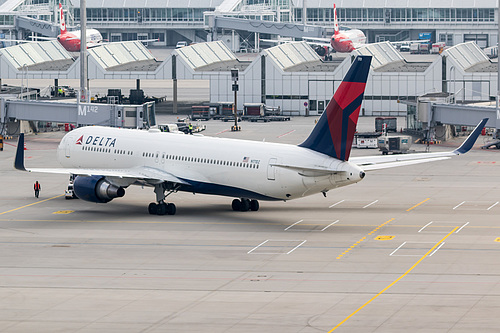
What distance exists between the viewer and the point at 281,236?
187 feet

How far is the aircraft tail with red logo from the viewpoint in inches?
2254

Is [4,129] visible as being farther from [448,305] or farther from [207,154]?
[448,305]

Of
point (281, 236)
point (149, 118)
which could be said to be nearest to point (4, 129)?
point (149, 118)

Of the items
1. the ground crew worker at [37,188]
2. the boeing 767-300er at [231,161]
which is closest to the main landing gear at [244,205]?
the boeing 767-300er at [231,161]

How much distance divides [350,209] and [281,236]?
11.4 metres

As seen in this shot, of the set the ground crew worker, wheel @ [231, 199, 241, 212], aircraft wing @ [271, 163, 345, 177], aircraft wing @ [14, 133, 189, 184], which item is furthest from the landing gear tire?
the ground crew worker

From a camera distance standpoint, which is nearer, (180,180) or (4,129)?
(180,180)

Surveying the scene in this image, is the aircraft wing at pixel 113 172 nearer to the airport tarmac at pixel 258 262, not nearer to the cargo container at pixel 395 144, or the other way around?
the airport tarmac at pixel 258 262

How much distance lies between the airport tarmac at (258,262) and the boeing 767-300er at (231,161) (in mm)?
1990

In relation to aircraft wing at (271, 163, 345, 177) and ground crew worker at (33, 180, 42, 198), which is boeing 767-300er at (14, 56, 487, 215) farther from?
ground crew worker at (33, 180, 42, 198)

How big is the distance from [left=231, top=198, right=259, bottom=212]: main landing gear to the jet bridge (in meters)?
42.2

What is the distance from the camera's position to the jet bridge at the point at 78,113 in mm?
106625

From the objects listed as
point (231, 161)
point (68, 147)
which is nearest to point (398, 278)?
point (231, 161)

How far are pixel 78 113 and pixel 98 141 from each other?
126 ft
